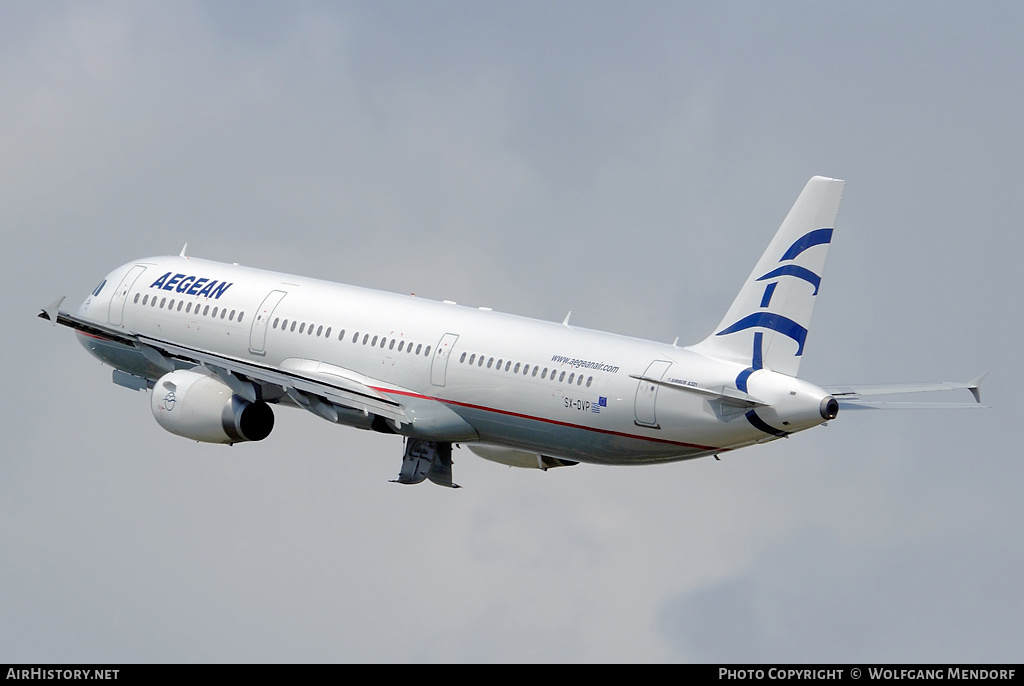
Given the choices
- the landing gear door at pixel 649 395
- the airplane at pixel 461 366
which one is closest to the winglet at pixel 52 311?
the airplane at pixel 461 366

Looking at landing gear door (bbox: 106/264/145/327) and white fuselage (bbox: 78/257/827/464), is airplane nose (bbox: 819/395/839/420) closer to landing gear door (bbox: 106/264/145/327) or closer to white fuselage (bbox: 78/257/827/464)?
white fuselage (bbox: 78/257/827/464)

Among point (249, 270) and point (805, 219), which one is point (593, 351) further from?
point (249, 270)

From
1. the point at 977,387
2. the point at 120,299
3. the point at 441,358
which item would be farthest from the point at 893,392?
the point at 120,299

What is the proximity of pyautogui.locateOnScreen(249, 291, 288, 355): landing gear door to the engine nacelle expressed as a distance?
6.54ft

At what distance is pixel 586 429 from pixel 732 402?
175 inches

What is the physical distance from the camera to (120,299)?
59219 millimetres

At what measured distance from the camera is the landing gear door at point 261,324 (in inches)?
2185

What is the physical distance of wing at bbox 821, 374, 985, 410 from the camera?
48469 millimetres

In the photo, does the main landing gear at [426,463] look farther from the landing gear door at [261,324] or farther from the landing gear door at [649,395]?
the landing gear door at [649,395]

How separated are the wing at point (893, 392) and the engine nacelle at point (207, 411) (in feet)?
51.0

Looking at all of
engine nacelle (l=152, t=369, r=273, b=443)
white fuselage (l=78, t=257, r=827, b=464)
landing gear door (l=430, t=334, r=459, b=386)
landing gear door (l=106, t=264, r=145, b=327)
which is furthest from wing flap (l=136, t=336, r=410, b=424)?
landing gear door (l=106, t=264, r=145, b=327)

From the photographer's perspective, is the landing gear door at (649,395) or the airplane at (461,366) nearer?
the airplane at (461,366)

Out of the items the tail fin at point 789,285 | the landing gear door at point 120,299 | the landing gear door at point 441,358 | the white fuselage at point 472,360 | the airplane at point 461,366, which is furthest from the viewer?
the landing gear door at point 120,299

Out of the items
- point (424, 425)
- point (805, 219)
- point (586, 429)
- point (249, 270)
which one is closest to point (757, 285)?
point (805, 219)
